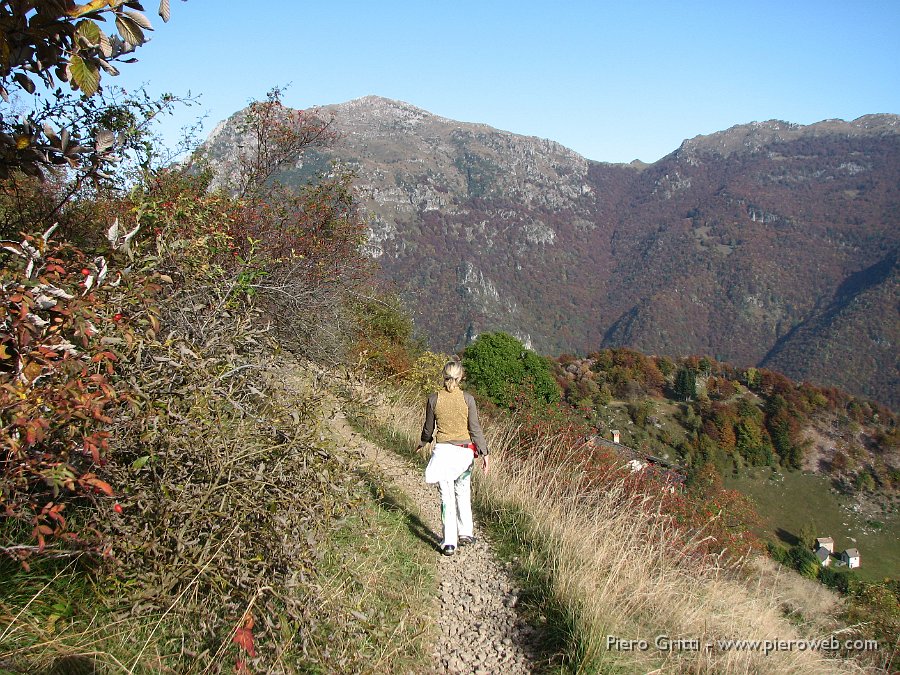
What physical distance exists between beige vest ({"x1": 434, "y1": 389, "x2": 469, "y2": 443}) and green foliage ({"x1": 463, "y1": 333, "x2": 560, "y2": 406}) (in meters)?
10.2

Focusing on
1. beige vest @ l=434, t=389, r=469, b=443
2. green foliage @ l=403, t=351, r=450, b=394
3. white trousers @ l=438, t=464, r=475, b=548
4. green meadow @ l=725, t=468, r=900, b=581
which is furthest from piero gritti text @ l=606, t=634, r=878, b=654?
green meadow @ l=725, t=468, r=900, b=581

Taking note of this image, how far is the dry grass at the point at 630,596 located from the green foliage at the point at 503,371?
9.32 m

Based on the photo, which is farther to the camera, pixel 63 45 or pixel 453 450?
pixel 453 450

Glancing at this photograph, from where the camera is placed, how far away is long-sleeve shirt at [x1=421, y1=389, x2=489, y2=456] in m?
5.31

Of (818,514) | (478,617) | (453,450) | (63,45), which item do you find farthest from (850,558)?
(63,45)

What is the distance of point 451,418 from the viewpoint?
5.30 m

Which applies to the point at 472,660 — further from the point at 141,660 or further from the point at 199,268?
the point at 199,268

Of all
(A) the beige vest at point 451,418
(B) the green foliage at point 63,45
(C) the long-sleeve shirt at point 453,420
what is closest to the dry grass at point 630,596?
(C) the long-sleeve shirt at point 453,420

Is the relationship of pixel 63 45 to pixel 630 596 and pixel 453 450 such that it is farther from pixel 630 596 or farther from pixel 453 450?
pixel 630 596

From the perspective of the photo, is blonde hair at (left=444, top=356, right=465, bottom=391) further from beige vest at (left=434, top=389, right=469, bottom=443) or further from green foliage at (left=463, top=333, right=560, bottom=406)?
green foliage at (left=463, top=333, right=560, bottom=406)

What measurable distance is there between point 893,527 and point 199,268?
7000cm

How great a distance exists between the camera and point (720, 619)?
4.35 m

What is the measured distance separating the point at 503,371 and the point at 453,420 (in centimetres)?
1213

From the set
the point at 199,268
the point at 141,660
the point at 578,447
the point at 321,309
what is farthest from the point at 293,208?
the point at 141,660
